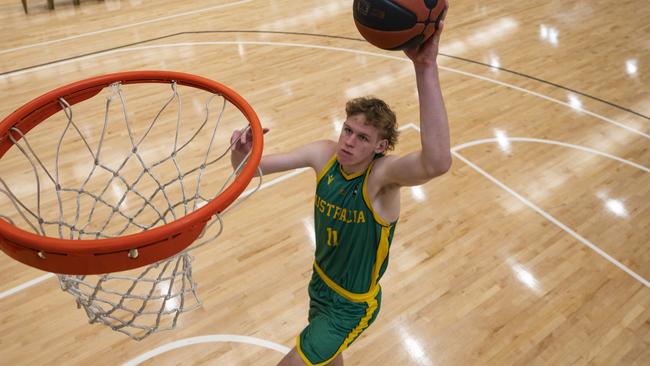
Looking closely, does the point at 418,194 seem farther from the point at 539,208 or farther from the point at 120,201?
the point at 120,201

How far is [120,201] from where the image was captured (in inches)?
78.4

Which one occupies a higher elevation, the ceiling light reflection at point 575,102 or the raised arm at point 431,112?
the raised arm at point 431,112

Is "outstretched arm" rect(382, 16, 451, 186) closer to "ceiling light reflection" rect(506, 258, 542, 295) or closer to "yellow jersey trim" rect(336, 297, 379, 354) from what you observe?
"yellow jersey trim" rect(336, 297, 379, 354)

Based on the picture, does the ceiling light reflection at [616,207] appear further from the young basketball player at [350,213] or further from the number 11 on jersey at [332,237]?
the number 11 on jersey at [332,237]

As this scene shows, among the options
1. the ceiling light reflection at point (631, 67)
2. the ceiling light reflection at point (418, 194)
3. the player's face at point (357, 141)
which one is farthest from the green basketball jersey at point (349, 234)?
the ceiling light reflection at point (631, 67)

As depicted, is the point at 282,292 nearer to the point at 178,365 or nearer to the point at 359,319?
the point at 178,365

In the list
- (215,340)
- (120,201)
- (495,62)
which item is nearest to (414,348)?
(215,340)

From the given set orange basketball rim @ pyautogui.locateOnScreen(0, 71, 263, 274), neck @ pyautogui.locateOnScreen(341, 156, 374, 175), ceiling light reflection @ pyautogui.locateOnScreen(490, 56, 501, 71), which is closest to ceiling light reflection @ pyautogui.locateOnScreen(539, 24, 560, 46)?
ceiling light reflection @ pyautogui.locateOnScreen(490, 56, 501, 71)

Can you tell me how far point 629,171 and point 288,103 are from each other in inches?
152

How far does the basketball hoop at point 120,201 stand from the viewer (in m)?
1.47

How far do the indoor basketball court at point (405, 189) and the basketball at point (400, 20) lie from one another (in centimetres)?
97

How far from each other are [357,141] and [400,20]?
0.54m

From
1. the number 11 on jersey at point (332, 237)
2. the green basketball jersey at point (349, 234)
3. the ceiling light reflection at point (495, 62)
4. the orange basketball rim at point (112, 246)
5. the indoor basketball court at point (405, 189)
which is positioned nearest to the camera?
the orange basketball rim at point (112, 246)

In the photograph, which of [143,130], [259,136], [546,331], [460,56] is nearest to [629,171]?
[546,331]
